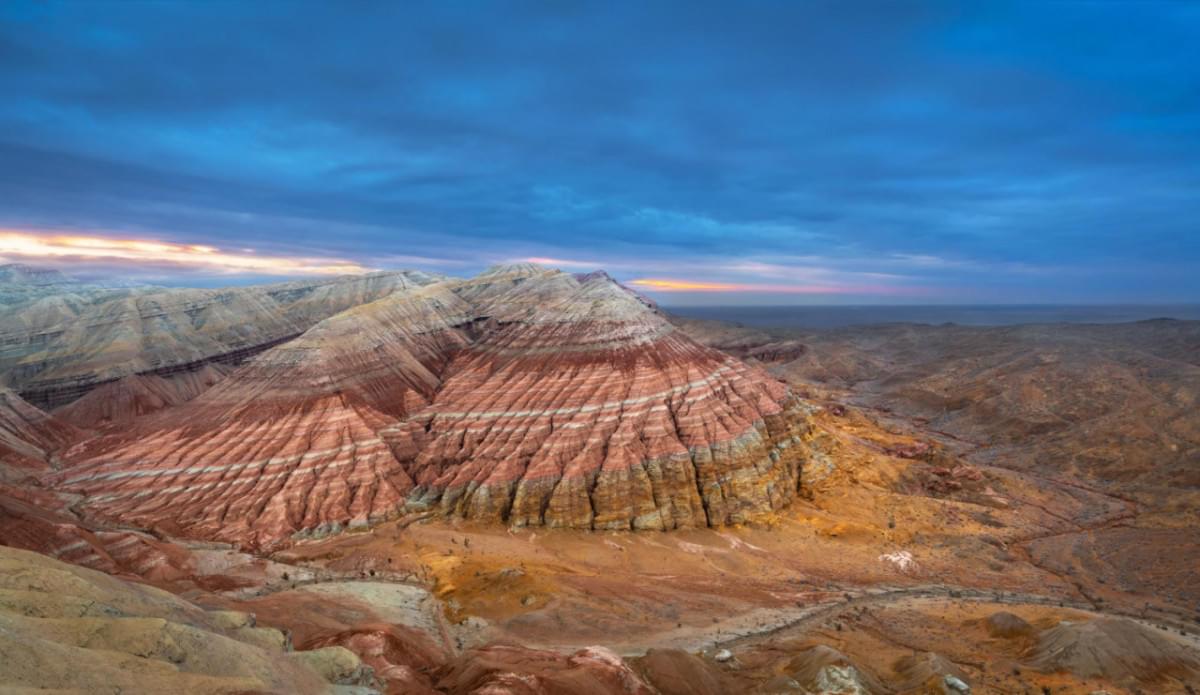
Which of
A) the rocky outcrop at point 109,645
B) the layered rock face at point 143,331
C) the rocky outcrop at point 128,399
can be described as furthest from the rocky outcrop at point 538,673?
the layered rock face at point 143,331

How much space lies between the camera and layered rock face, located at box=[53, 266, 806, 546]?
162ft

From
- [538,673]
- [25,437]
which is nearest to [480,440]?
[538,673]

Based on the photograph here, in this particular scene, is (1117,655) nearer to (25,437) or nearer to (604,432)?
(604,432)

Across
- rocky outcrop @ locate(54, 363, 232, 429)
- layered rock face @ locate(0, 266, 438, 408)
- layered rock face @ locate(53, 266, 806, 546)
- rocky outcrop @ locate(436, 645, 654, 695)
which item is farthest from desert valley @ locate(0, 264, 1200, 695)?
layered rock face @ locate(0, 266, 438, 408)

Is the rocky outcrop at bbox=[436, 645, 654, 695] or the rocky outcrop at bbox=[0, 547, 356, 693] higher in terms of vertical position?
the rocky outcrop at bbox=[0, 547, 356, 693]

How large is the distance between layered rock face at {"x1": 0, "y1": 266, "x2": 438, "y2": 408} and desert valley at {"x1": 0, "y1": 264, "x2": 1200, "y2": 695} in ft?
7.67

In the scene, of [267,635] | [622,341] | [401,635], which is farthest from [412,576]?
[622,341]

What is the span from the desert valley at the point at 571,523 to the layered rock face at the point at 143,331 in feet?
7.67

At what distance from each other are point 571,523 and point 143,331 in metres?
110

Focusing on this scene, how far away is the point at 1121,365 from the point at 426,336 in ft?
416

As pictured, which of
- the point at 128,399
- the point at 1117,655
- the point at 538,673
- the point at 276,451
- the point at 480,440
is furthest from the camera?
the point at 128,399

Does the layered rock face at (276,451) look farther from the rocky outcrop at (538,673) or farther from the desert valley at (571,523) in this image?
the rocky outcrop at (538,673)

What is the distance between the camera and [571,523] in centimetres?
4844

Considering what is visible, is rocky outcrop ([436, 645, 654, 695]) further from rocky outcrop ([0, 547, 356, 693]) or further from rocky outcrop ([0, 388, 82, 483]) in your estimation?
rocky outcrop ([0, 388, 82, 483])
